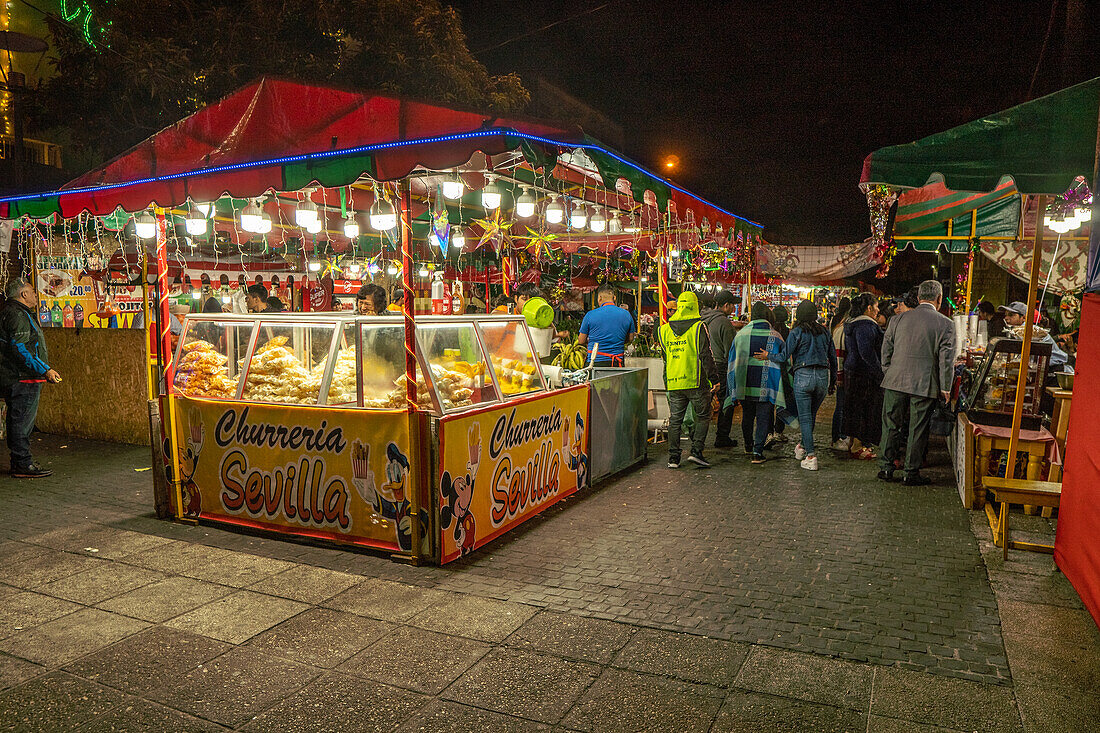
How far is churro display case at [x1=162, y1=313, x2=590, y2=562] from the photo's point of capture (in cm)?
506

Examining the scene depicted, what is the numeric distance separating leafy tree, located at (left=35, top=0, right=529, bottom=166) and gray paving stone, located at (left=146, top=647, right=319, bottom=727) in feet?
49.1

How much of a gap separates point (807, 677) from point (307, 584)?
329 centimetres

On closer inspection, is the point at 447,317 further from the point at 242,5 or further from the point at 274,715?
the point at 242,5

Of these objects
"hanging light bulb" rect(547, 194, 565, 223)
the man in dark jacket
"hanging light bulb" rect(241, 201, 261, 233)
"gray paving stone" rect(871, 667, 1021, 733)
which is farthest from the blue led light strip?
"gray paving stone" rect(871, 667, 1021, 733)

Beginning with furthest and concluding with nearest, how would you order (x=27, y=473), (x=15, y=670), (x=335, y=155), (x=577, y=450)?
(x=27, y=473) → (x=577, y=450) → (x=335, y=155) → (x=15, y=670)

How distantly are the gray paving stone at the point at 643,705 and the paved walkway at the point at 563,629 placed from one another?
1 cm

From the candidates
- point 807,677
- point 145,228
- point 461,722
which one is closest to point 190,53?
point 145,228

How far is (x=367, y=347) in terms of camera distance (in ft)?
18.6

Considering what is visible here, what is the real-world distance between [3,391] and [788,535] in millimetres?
8535

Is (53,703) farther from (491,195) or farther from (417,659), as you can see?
(491,195)

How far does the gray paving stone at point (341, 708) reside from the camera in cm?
306

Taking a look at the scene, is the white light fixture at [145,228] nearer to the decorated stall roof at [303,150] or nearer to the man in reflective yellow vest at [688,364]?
the decorated stall roof at [303,150]

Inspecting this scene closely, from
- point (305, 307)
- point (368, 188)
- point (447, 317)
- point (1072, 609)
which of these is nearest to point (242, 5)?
point (305, 307)

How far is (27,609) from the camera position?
4.27 metres
